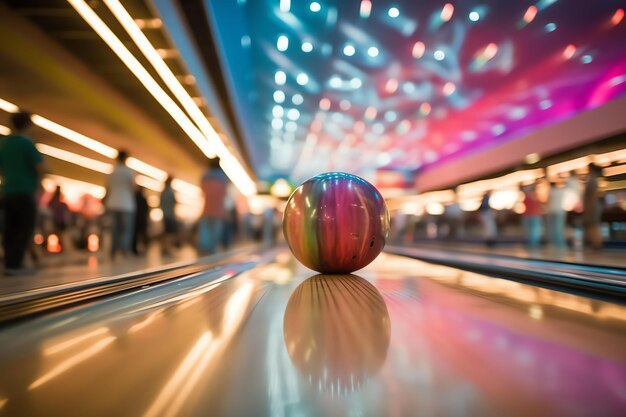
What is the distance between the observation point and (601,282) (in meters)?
2.24

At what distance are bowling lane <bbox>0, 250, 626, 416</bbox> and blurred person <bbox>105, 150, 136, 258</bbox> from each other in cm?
370

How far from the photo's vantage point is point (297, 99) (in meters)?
10.7

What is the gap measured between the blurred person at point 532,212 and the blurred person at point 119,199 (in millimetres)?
7860

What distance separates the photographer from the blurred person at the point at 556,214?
22.1 feet

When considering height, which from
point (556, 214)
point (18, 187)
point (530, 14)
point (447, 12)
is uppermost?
point (447, 12)

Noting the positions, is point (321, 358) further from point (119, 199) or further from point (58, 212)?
point (58, 212)

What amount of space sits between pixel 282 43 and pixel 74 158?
613 cm

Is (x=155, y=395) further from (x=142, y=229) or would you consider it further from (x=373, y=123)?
(x=373, y=123)

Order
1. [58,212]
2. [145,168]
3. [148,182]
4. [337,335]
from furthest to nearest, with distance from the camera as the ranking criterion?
[148,182] < [145,168] < [58,212] < [337,335]

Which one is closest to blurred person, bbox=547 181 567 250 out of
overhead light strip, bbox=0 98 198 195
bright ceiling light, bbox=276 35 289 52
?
bright ceiling light, bbox=276 35 289 52

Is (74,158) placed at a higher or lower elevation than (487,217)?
higher

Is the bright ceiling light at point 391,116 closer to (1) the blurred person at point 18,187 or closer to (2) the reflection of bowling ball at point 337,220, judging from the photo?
(2) the reflection of bowling ball at point 337,220

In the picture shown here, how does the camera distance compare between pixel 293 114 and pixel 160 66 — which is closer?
pixel 160 66

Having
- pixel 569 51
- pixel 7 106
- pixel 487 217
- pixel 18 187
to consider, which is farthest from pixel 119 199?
pixel 487 217
